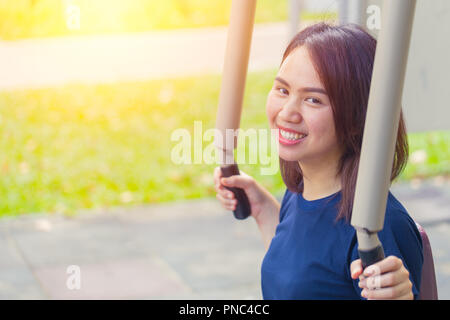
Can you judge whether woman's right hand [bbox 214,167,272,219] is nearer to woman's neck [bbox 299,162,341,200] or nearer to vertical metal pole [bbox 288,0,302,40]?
woman's neck [bbox 299,162,341,200]

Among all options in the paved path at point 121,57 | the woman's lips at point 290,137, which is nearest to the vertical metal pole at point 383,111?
the woman's lips at point 290,137

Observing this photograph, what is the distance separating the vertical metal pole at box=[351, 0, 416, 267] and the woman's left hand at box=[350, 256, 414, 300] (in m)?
0.12

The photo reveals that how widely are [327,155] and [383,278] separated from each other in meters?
0.50

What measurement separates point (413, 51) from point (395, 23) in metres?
1.99

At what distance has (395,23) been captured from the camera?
49.9 inches

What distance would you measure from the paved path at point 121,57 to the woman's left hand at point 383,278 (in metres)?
7.43

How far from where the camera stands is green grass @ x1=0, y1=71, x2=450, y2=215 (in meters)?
6.03

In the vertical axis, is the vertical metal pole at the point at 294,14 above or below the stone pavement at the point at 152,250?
above

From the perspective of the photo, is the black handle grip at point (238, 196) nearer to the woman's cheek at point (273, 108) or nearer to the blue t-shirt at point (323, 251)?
the blue t-shirt at point (323, 251)

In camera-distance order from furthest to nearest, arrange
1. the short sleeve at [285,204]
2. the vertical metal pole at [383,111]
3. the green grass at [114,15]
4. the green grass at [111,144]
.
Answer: the green grass at [114,15]
the green grass at [111,144]
the short sleeve at [285,204]
the vertical metal pole at [383,111]

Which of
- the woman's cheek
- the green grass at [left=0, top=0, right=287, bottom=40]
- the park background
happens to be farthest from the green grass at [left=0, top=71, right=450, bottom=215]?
the woman's cheek

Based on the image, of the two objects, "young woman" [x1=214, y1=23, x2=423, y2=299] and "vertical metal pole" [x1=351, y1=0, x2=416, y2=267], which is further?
"young woman" [x1=214, y1=23, x2=423, y2=299]

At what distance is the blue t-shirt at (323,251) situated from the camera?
1.71m

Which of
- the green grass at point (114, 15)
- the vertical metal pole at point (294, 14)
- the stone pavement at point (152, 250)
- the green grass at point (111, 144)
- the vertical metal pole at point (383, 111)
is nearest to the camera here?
the vertical metal pole at point (383, 111)
